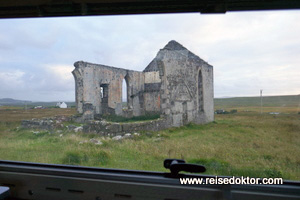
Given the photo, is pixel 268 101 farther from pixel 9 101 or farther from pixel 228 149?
pixel 9 101

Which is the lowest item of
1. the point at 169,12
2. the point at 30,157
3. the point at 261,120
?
the point at 30,157

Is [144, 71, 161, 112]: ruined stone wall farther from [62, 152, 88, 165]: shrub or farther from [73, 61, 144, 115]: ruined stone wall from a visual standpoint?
[62, 152, 88, 165]: shrub

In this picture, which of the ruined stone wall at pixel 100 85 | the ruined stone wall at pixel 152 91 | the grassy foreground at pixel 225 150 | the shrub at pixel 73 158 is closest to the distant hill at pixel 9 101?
the grassy foreground at pixel 225 150

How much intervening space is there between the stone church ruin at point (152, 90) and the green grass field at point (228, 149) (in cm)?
155

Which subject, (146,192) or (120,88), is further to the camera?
(120,88)

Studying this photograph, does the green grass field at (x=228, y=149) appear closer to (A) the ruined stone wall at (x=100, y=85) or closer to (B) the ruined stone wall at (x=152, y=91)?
(A) the ruined stone wall at (x=100, y=85)

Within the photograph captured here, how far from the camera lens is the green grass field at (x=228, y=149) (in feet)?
4.85

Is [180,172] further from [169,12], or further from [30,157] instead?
[30,157]

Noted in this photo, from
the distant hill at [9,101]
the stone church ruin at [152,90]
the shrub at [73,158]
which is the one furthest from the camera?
the stone church ruin at [152,90]

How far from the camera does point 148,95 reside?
1452cm

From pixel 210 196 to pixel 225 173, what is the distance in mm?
220

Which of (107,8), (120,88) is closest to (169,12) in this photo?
(107,8)

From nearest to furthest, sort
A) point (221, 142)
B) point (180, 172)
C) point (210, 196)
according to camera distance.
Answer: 1. point (210, 196)
2. point (180, 172)
3. point (221, 142)

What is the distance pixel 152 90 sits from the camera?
14.6 m
